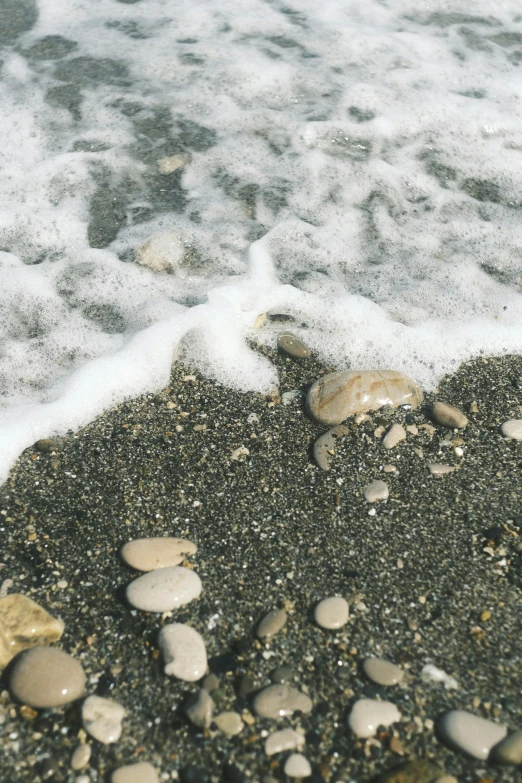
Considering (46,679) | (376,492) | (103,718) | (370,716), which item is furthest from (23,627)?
(376,492)

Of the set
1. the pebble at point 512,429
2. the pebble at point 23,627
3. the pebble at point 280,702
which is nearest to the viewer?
the pebble at point 280,702

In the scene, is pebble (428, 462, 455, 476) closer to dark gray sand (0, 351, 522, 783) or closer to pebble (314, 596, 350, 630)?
dark gray sand (0, 351, 522, 783)

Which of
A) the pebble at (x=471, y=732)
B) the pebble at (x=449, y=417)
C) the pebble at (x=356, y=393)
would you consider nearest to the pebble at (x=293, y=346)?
the pebble at (x=356, y=393)

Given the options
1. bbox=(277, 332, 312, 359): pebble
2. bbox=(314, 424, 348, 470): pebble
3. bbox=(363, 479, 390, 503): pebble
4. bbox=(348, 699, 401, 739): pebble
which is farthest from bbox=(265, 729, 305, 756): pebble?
bbox=(277, 332, 312, 359): pebble

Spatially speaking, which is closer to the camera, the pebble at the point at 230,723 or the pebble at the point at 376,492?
the pebble at the point at 230,723

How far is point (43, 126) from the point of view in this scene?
3.88 metres

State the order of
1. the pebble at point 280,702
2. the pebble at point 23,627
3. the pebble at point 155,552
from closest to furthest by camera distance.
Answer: the pebble at point 280,702
the pebble at point 23,627
the pebble at point 155,552

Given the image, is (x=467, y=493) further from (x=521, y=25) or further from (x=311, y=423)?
(x=521, y=25)

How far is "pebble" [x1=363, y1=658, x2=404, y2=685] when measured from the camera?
1.59m

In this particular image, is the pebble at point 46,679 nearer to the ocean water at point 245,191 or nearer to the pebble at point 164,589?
the pebble at point 164,589

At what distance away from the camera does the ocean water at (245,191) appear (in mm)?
2648

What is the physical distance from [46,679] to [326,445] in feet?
3.57

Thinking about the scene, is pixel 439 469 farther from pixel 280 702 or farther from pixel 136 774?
pixel 136 774

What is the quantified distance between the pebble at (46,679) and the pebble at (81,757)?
0.12 m
